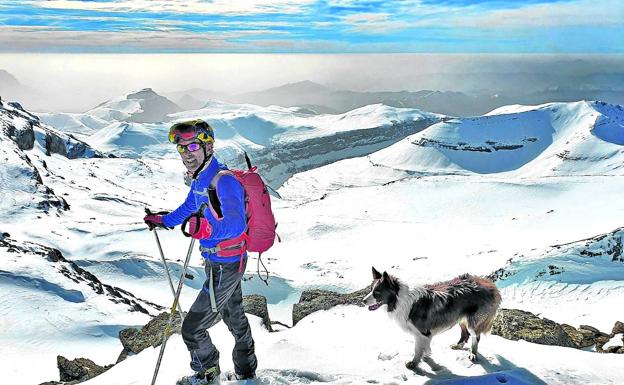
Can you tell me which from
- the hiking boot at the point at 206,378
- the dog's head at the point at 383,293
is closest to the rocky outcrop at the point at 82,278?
the hiking boot at the point at 206,378

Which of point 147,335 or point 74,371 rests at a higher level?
point 147,335

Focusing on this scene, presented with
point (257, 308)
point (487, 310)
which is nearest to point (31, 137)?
point (257, 308)

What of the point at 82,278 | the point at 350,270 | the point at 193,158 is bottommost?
the point at 350,270

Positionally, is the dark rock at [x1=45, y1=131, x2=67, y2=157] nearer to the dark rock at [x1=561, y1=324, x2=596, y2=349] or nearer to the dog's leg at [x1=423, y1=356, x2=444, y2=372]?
the dark rock at [x1=561, y1=324, x2=596, y2=349]

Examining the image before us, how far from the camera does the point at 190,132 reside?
7.40m

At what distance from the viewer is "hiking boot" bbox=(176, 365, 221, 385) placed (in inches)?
332

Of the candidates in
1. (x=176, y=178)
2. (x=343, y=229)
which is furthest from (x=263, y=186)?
(x=176, y=178)

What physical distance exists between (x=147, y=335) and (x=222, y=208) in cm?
837

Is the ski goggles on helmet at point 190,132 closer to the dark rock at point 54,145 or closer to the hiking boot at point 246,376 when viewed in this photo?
the hiking boot at point 246,376

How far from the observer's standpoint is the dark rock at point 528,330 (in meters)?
11.4

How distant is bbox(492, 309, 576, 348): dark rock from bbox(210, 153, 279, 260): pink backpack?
6837mm

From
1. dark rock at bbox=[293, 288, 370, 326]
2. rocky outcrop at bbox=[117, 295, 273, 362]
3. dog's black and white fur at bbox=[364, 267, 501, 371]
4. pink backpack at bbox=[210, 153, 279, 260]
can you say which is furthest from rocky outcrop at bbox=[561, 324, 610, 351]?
pink backpack at bbox=[210, 153, 279, 260]

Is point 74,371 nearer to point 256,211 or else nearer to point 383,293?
point 256,211

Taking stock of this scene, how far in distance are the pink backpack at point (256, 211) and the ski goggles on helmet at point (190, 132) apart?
665 millimetres
